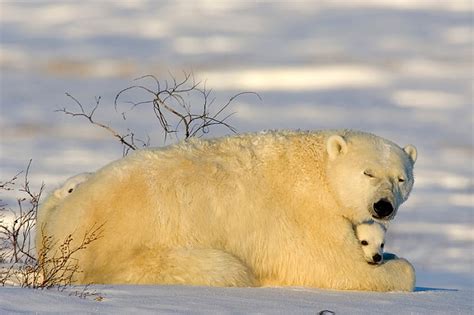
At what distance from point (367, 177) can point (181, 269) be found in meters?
1.56

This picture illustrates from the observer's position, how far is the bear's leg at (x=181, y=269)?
319 inches

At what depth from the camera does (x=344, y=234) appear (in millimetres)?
8672

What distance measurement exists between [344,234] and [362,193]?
0.33 metres

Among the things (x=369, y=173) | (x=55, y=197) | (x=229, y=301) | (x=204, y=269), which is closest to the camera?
(x=229, y=301)

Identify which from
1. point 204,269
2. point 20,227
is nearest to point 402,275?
point 204,269

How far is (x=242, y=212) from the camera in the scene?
27.8 ft

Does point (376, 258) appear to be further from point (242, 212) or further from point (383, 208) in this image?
point (242, 212)

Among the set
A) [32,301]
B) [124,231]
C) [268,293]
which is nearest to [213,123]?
[124,231]

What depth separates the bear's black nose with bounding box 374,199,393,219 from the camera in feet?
28.0

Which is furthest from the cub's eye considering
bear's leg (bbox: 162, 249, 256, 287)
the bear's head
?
bear's leg (bbox: 162, 249, 256, 287)

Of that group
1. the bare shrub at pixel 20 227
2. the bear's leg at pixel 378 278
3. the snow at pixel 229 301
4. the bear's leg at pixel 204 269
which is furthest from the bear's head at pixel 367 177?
the bare shrub at pixel 20 227

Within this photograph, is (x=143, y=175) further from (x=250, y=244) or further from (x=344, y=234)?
(x=344, y=234)

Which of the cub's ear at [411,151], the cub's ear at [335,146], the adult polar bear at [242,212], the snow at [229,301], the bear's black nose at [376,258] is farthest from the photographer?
the cub's ear at [411,151]

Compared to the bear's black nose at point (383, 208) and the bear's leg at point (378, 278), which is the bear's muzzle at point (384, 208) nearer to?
the bear's black nose at point (383, 208)
